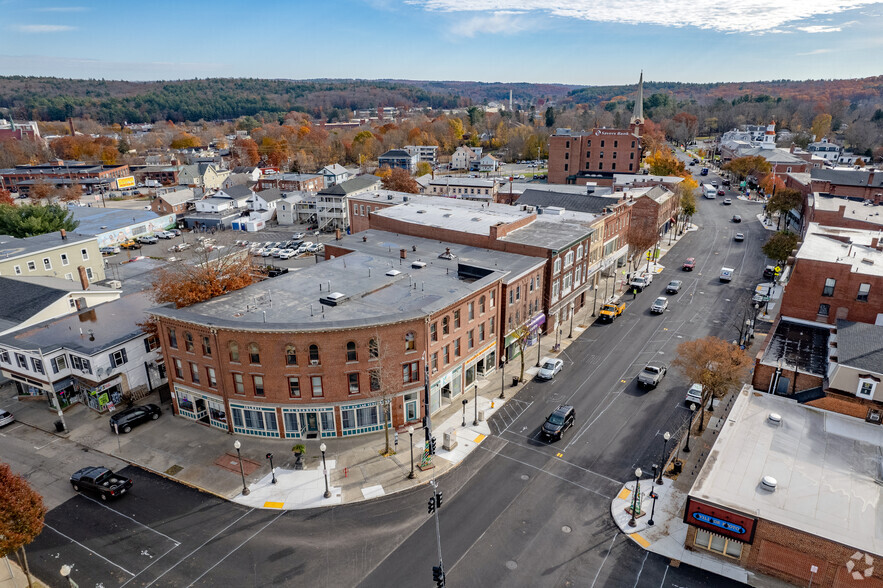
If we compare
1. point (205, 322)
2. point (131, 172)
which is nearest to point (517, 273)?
point (205, 322)

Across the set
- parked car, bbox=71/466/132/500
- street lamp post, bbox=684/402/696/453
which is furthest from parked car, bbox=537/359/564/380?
parked car, bbox=71/466/132/500

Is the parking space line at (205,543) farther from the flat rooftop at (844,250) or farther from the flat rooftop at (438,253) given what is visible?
the flat rooftop at (844,250)

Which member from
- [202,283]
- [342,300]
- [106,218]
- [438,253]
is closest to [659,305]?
[438,253]

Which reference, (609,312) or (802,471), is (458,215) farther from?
Answer: (802,471)

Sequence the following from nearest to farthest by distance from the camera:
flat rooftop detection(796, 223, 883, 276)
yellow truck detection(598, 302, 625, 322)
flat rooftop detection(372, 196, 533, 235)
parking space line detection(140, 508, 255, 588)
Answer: parking space line detection(140, 508, 255, 588)
flat rooftop detection(796, 223, 883, 276)
yellow truck detection(598, 302, 625, 322)
flat rooftop detection(372, 196, 533, 235)

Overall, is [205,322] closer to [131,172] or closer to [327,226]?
[327,226]

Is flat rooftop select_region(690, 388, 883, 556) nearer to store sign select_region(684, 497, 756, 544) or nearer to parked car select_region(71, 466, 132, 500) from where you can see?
store sign select_region(684, 497, 756, 544)

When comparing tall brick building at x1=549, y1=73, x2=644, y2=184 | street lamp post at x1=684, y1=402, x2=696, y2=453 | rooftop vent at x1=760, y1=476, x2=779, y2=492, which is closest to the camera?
rooftop vent at x1=760, y1=476, x2=779, y2=492

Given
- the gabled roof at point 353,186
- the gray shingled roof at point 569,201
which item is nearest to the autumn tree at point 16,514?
the gray shingled roof at point 569,201
